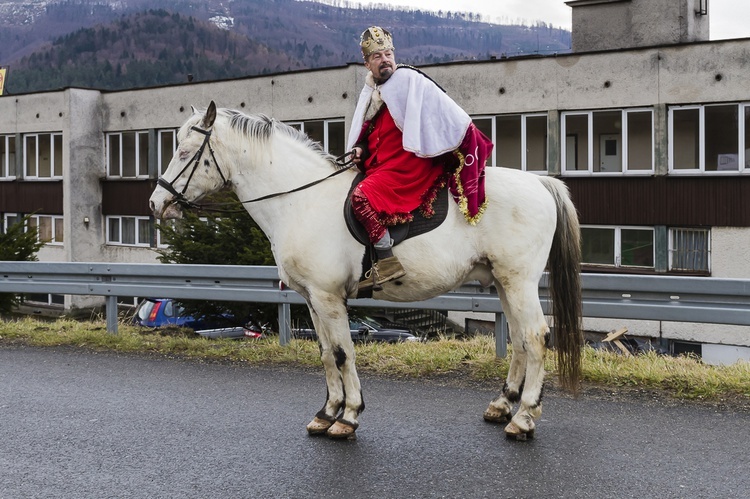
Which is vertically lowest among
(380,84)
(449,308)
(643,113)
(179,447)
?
(179,447)

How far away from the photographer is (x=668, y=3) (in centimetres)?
3619

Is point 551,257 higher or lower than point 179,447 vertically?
higher

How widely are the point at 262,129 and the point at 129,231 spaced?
137 feet

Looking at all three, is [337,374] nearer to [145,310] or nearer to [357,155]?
[357,155]

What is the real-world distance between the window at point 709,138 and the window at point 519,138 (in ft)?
15.9

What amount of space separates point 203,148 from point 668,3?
33.2 m

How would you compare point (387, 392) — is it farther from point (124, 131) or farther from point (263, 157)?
point (124, 131)

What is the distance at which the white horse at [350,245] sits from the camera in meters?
6.60

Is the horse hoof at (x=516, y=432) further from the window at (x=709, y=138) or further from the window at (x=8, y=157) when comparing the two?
the window at (x=8, y=157)

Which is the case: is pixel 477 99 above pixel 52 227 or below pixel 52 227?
above

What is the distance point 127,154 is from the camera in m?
47.0

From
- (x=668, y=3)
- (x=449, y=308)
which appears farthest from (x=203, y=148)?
(x=668, y=3)

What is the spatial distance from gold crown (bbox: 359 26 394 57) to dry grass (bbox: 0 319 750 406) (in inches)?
124

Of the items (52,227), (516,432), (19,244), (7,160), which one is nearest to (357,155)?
(516,432)
